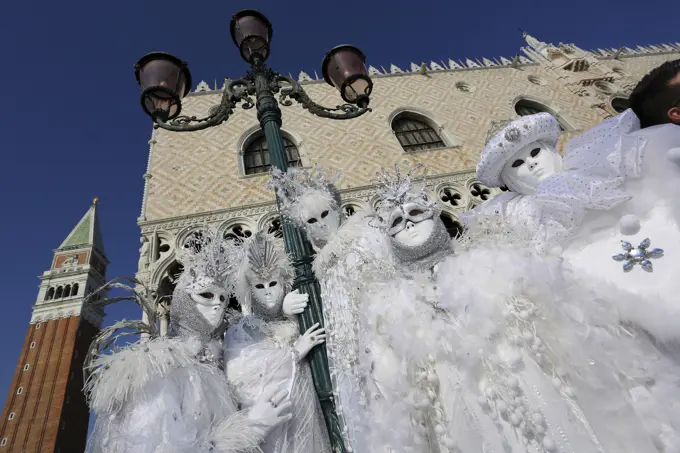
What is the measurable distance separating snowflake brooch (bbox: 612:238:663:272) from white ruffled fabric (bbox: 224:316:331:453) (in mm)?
1384

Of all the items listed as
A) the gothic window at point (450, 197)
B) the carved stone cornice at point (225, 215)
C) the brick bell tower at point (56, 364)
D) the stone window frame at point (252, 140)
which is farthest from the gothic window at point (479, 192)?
the brick bell tower at point (56, 364)

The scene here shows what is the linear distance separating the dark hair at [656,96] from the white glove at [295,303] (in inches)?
70.1

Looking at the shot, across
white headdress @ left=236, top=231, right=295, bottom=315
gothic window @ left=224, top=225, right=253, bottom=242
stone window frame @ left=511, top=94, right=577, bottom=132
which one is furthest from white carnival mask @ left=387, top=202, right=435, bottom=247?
stone window frame @ left=511, top=94, right=577, bottom=132

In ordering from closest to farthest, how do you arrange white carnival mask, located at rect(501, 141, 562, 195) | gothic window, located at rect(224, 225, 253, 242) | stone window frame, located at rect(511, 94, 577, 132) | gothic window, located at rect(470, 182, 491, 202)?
1. white carnival mask, located at rect(501, 141, 562, 195)
2. gothic window, located at rect(224, 225, 253, 242)
3. gothic window, located at rect(470, 182, 491, 202)
4. stone window frame, located at rect(511, 94, 577, 132)

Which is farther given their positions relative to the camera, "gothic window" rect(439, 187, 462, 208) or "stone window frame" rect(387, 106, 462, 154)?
"stone window frame" rect(387, 106, 462, 154)

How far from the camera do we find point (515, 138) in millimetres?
1800

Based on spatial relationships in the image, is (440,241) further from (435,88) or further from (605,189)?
(435,88)

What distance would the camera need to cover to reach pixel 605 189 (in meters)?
1.44

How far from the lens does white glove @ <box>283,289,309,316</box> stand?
197 centimetres

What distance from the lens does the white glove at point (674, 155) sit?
4.58 ft

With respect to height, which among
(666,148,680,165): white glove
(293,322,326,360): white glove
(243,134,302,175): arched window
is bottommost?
(293,322,326,360): white glove

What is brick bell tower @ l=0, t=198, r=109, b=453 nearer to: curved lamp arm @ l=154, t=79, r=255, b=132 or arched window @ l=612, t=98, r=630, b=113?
curved lamp arm @ l=154, t=79, r=255, b=132

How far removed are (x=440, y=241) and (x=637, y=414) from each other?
0.83 meters

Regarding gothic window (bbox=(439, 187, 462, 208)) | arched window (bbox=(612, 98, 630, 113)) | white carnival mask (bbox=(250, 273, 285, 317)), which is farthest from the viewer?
arched window (bbox=(612, 98, 630, 113))
